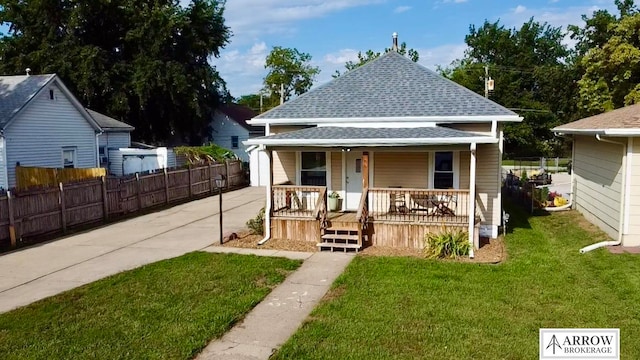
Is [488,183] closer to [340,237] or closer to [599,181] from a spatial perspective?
[599,181]

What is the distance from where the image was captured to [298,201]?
13.0 m

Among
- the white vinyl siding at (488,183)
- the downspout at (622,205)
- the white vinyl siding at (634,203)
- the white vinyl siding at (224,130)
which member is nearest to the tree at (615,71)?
the white vinyl siding at (488,183)

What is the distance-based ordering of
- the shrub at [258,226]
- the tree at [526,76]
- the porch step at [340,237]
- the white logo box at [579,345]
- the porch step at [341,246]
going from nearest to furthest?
the white logo box at [579,345]
the porch step at [341,246]
the porch step at [340,237]
the shrub at [258,226]
the tree at [526,76]

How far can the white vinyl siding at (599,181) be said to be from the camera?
1139cm

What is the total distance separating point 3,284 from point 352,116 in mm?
8997

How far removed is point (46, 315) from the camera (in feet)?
23.5

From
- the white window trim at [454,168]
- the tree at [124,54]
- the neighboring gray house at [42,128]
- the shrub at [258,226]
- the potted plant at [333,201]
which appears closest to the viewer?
the white window trim at [454,168]

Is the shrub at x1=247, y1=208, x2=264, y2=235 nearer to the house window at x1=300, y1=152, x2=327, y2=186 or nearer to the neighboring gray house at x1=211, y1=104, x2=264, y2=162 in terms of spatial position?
the house window at x1=300, y1=152, x2=327, y2=186

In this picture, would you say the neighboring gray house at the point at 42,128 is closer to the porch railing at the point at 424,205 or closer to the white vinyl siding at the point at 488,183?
the porch railing at the point at 424,205

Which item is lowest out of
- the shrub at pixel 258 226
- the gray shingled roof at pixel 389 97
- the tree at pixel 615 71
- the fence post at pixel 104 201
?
the shrub at pixel 258 226

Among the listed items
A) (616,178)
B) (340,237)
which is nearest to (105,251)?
(340,237)

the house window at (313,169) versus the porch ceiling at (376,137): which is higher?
the porch ceiling at (376,137)

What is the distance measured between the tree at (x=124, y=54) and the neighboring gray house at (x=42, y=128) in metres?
9.92

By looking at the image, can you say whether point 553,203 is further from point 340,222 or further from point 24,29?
point 24,29
